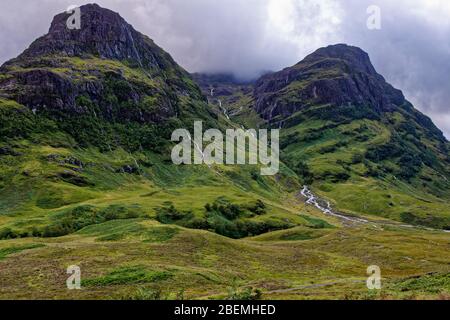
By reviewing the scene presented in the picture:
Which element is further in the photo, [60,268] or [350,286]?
[60,268]

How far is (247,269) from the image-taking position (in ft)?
336

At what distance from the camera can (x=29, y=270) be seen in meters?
87.5

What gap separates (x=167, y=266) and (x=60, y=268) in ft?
67.6
